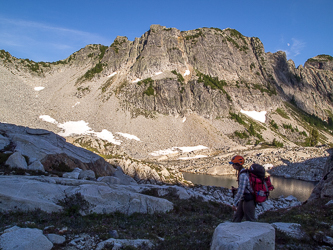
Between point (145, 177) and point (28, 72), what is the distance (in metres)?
118

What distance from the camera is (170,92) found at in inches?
4331

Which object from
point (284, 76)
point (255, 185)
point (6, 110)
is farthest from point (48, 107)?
point (284, 76)

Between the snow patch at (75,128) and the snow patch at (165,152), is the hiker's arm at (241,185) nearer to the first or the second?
the snow patch at (165,152)

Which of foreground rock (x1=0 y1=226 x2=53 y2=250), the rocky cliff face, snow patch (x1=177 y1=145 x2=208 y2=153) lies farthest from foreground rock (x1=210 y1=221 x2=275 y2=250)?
snow patch (x1=177 y1=145 x2=208 y2=153)

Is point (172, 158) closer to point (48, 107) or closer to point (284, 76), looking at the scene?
point (48, 107)

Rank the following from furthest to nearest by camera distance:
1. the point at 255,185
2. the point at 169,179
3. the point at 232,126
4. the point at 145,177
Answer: the point at 232,126 < the point at 169,179 < the point at 145,177 < the point at 255,185

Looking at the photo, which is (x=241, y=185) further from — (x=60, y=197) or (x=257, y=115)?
(x=257, y=115)

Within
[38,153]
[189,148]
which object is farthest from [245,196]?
[189,148]

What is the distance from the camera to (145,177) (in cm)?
3303

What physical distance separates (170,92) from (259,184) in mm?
104547

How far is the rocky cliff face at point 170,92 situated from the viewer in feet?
305

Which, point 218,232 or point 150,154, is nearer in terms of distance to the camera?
point 218,232

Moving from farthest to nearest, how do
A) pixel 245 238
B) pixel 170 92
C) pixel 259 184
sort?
pixel 170 92, pixel 259 184, pixel 245 238

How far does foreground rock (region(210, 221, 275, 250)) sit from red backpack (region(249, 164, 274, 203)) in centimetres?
167
